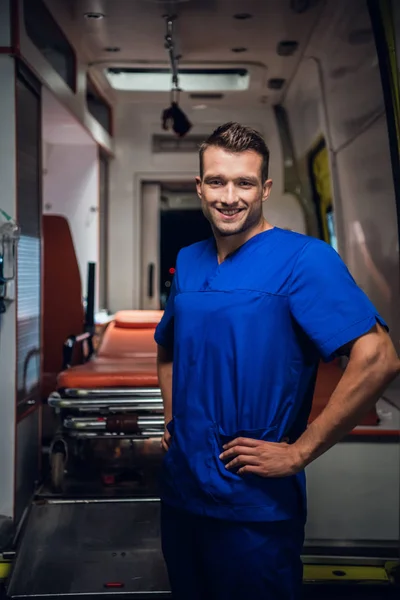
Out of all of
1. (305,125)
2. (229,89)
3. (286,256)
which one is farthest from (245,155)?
(229,89)

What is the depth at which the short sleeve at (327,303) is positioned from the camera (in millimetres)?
1553

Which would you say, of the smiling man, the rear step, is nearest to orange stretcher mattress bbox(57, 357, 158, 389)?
the rear step

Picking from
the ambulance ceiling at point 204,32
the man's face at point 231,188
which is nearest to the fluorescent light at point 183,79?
the ambulance ceiling at point 204,32

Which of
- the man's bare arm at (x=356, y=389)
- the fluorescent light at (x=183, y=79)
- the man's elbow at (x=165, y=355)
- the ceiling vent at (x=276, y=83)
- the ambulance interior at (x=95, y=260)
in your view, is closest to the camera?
the man's bare arm at (x=356, y=389)

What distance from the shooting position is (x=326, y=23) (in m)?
3.84

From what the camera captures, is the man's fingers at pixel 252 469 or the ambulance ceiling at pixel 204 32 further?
the ambulance ceiling at pixel 204 32

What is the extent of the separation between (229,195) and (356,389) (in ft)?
1.78

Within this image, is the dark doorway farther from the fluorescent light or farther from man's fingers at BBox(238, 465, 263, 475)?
man's fingers at BBox(238, 465, 263, 475)

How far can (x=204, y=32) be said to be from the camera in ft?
13.8

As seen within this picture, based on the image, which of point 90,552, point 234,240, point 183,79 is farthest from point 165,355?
point 183,79

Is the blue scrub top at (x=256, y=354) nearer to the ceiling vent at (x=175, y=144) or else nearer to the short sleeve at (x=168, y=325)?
the short sleeve at (x=168, y=325)

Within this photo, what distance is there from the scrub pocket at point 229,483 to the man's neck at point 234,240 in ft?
1.47

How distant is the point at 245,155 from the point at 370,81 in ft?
6.17

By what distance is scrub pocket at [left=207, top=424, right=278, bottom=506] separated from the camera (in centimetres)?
165
